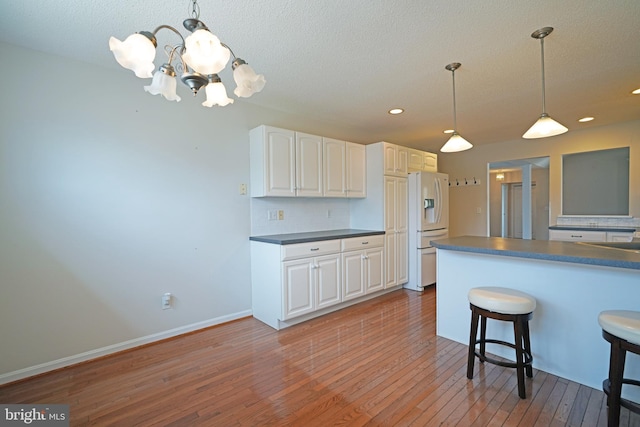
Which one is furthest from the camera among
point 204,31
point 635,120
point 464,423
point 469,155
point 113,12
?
point 469,155

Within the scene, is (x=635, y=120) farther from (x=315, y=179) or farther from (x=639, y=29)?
(x=315, y=179)

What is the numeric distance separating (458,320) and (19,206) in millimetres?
3568

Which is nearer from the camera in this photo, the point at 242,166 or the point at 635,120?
the point at 242,166

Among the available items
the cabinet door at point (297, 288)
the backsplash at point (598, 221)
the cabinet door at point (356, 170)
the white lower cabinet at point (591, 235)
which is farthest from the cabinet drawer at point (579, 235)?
the cabinet door at point (297, 288)

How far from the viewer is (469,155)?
5613 mm

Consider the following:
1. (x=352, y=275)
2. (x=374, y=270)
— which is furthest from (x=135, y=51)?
(x=374, y=270)

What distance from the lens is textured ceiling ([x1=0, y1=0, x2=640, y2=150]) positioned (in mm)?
1718

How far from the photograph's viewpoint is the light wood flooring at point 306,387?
1.67 m

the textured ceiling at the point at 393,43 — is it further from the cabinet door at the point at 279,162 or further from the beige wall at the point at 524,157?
the beige wall at the point at 524,157

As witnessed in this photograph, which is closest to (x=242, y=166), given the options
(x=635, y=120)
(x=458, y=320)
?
(x=458, y=320)

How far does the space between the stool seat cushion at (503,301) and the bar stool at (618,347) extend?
35 cm

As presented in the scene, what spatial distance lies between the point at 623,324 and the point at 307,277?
2284 mm

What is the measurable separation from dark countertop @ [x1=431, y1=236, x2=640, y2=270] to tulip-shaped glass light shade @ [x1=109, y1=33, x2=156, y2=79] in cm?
232

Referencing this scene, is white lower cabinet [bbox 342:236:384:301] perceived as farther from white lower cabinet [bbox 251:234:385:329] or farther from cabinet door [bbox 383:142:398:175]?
cabinet door [bbox 383:142:398:175]
